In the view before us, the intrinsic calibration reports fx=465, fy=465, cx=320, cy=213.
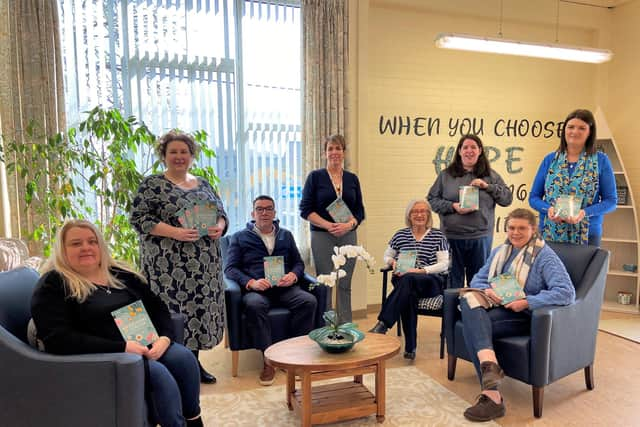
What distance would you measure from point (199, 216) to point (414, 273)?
1598 mm

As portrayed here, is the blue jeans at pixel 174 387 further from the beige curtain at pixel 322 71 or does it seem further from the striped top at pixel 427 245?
the beige curtain at pixel 322 71

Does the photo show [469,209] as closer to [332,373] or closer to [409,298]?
[409,298]

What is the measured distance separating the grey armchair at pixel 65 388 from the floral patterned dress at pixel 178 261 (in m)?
1.00

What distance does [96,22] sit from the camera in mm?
3705

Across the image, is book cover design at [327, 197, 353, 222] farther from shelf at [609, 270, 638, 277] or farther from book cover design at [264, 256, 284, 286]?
shelf at [609, 270, 638, 277]

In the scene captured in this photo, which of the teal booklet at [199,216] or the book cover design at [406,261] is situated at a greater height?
the teal booklet at [199,216]

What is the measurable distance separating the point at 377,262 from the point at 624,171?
8.65 feet

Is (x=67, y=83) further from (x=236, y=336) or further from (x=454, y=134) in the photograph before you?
(x=454, y=134)

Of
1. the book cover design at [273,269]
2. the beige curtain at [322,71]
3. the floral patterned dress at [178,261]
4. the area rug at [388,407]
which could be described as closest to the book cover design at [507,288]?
the area rug at [388,407]

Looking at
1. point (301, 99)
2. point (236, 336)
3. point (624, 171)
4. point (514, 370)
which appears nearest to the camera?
point (514, 370)

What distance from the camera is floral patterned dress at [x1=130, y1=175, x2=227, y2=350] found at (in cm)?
273

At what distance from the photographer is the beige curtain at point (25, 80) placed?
334 cm

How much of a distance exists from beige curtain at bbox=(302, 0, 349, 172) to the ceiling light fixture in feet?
2.89

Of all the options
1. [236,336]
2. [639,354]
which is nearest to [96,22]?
[236,336]
